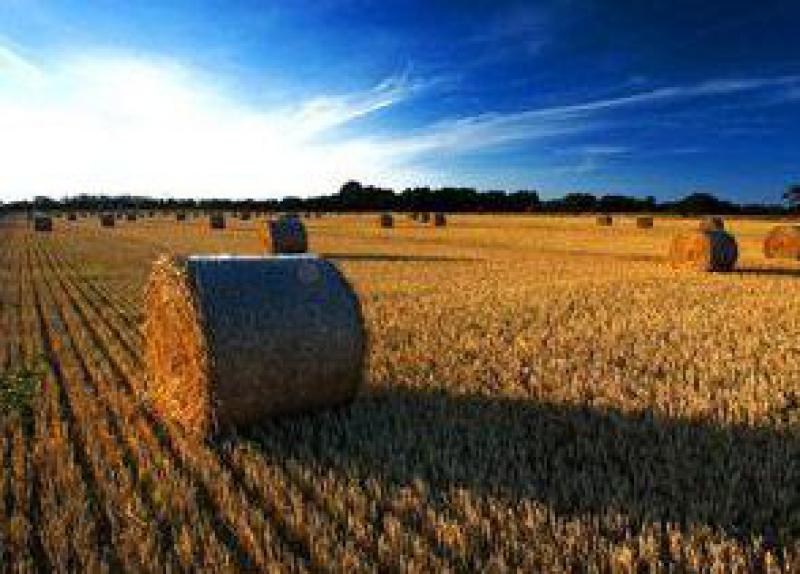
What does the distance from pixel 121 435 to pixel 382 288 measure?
10.9 m

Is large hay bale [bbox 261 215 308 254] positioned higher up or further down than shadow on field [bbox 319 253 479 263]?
higher up

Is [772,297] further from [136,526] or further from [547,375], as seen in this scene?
[136,526]

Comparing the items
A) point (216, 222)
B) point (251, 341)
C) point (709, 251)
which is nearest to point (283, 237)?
point (709, 251)

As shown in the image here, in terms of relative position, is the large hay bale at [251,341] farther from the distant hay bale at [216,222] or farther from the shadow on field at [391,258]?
the distant hay bale at [216,222]

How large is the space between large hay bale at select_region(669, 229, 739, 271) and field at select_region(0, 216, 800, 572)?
8814mm

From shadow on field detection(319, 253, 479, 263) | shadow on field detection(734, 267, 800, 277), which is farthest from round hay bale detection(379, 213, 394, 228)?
shadow on field detection(734, 267, 800, 277)

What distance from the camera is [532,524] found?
5133 mm

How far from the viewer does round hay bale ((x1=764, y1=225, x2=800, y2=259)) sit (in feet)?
88.7

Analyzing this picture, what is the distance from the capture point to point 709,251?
21.9m

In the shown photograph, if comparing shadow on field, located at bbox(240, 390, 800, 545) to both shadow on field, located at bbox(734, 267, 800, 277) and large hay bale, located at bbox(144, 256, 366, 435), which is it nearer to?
large hay bale, located at bbox(144, 256, 366, 435)

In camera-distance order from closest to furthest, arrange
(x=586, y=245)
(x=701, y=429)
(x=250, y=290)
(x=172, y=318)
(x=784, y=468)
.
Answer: (x=784, y=468), (x=701, y=429), (x=250, y=290), (x=172, y=318), (x=586, y=245)

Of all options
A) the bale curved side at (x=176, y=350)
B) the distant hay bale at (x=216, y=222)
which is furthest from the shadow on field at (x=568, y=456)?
the distant hay bale at (x=216, y=222)

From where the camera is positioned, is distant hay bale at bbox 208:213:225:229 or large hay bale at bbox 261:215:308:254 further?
distant hay bale at bbox 208:213:225:229

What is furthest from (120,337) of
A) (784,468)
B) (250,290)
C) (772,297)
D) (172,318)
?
(772,297)
